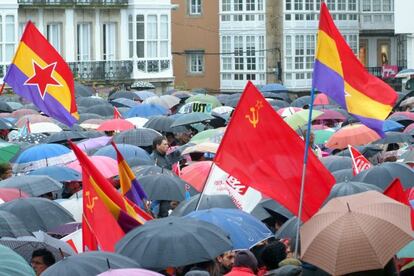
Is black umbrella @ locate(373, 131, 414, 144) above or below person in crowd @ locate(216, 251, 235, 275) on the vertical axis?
above

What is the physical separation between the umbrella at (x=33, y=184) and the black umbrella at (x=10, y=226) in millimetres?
2701

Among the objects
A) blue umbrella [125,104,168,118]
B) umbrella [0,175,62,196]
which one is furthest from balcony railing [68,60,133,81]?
umbrella [0,175,62,196]

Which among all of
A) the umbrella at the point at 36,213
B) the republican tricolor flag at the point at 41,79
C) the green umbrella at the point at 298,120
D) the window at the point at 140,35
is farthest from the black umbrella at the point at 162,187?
the window at the point at 140,35

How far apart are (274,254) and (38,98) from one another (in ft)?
29.7

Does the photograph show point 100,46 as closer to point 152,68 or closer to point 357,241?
point 152,68

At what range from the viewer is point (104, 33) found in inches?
2328

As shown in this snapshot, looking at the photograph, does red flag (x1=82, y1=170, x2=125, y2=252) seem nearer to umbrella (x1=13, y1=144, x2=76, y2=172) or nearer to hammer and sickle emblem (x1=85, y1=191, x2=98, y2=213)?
hammer and sickle emblem (x1=85, y1=191, x2=98, y2=213)

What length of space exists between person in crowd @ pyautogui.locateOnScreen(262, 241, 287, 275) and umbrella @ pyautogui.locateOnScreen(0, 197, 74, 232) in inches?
123

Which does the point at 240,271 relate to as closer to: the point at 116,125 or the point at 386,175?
the point at 386,175

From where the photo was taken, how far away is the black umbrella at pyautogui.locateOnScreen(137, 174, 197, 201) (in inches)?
675

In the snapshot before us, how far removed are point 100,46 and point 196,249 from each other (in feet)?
152

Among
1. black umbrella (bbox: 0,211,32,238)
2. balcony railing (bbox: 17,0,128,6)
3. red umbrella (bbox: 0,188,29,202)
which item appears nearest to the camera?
black umbrella (bbox: 0,211,32,238)

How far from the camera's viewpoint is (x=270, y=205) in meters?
16.5

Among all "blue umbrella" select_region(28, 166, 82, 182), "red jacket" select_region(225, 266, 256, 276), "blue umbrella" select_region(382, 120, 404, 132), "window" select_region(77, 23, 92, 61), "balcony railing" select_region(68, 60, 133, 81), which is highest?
"window" select_region(77, 23, 92, 61)
